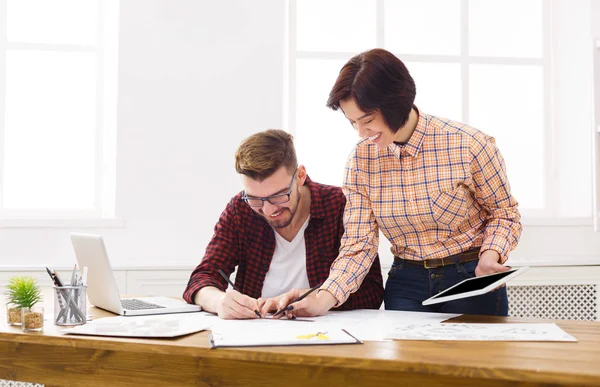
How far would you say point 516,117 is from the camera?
3762 millimetres

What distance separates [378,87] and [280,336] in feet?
2.36

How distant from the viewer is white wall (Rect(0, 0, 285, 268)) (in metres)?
3.18

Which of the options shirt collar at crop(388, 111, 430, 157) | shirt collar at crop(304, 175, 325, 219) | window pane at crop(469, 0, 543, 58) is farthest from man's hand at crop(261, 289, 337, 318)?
window pane at crop(469, 0, 543, 58)

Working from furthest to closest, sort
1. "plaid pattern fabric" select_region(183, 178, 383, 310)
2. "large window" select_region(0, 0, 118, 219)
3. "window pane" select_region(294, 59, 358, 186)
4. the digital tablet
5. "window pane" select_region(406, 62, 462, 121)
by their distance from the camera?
"window pane" select_region(406, 62, 462, 121) < "window pane" select_region(294, 59, 358, 186) < "large window" select_region(0, 0, 118, 219) < "plaid pattern fabric" select_region(183, 178, 383, 310) < the digital tablet

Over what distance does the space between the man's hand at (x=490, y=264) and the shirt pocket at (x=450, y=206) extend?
139mm

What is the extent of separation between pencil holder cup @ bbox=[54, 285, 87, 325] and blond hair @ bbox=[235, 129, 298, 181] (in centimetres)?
56

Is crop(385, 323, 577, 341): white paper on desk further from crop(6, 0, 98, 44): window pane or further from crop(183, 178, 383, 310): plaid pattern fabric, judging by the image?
crop(6, 0, 98, 44): window pane

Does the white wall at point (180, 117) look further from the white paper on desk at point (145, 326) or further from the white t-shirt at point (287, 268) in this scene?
the white paper on desk at point (145, 326)

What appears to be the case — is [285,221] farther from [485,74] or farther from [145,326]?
[485,74]

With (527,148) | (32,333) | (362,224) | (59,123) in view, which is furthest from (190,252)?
(527,148)

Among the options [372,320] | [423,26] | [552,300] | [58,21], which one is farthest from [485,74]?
[372,320]

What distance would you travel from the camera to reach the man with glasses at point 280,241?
197 cm

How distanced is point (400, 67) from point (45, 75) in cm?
232

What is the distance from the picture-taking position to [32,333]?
151cm
